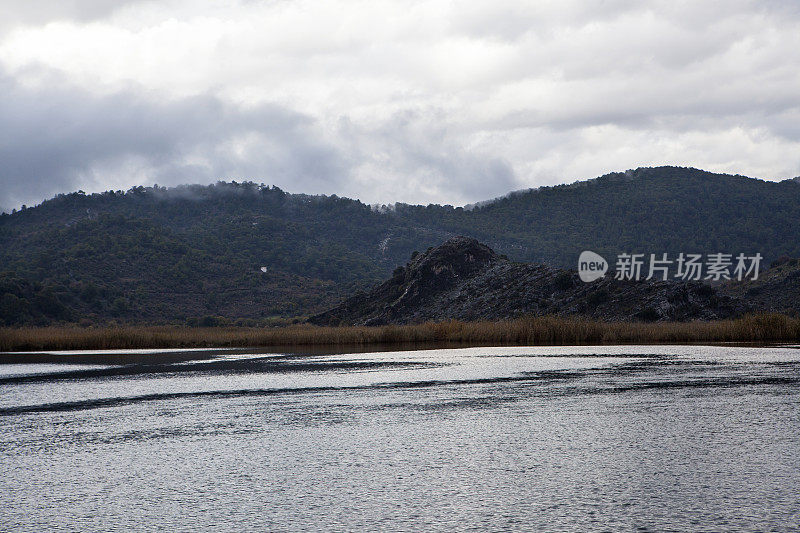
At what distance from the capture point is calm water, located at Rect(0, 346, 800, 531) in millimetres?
12477

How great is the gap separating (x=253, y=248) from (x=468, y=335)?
118521mm

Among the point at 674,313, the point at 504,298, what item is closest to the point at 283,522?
the point at 674,313

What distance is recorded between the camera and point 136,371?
134 ft

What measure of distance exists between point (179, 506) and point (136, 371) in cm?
2901

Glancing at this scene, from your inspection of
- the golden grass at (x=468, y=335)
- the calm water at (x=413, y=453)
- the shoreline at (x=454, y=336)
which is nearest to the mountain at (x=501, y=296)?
the shoreline at (x=454, y=336)

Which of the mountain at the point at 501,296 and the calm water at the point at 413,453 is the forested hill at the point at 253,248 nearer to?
the mountain at the point at 501,296

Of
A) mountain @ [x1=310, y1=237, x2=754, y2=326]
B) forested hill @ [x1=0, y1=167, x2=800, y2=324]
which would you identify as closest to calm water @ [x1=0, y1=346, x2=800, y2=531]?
mountain @ [x1=310, y1=237, x2=754, y2=326]

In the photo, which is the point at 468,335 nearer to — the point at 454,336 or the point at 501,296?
the point at 454,336

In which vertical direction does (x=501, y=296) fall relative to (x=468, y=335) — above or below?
above

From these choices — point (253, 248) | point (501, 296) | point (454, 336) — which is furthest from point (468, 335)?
point (253, 248)

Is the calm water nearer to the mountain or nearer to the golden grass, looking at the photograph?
the golden grass

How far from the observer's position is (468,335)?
64.2m

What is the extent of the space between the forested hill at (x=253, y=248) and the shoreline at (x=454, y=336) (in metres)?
44.6

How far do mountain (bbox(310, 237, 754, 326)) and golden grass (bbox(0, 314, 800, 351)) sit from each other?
1763cm
